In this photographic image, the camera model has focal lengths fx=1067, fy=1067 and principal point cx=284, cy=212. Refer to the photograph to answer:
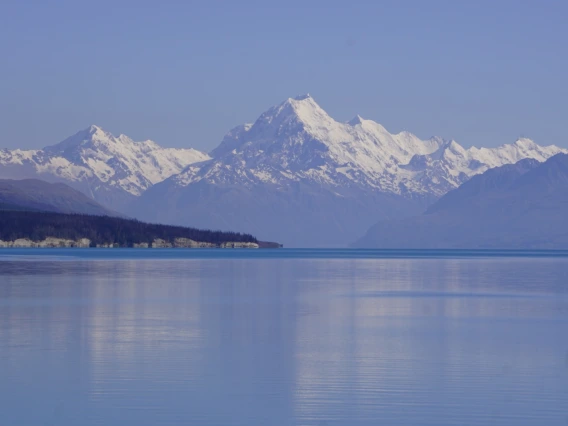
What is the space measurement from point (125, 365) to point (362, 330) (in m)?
15.4

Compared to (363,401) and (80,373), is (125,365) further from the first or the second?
(363,401)

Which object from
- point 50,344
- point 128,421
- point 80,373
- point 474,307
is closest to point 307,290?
point 474,307

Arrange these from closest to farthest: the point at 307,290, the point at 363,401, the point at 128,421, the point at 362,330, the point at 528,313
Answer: the point at 128,421 < the point at 363,401 < the point at 362,330 < the point at 528,313 < the point at 307,290

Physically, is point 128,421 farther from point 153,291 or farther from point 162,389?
point 153,291

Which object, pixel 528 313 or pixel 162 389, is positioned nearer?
pixel 162 389

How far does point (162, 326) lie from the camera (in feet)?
162

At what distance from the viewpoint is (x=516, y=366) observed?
38094 mm

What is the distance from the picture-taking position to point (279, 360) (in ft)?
127

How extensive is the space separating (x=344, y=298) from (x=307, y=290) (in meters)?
9.15

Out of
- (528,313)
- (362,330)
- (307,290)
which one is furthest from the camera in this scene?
(307,290)

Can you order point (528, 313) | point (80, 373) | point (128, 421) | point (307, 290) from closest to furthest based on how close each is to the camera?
point (128, 421)
point (80, 373)
point (528, 313)
point (307, 290)

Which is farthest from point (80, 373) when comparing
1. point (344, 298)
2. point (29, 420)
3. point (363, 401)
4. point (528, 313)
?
point (344, 298)

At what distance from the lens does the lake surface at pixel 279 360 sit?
29828 millimetres

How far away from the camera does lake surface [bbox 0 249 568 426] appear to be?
29828 mm
